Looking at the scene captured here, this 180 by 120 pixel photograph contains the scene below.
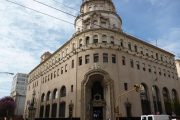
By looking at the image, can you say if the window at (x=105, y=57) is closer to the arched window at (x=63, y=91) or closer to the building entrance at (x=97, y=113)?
the building entrance at (x=97, y=113)

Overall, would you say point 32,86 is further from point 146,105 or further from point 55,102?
point 146,105

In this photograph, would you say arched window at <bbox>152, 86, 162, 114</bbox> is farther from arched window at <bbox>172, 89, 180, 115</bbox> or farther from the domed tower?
the domed tower

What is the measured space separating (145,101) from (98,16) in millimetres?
21550

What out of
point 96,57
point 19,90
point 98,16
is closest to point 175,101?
point 96,57

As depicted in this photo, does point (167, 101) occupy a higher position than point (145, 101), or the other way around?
point (167, 101)

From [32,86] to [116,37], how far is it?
4015 cm

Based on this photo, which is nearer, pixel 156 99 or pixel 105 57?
pixel 105 57

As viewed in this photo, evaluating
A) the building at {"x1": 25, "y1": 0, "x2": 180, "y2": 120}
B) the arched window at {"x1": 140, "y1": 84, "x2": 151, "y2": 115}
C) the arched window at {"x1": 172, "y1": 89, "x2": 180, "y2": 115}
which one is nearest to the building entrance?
the building at {"x1": 25, "y1": 0, "x2": 180, "y2": 120}

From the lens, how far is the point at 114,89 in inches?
1457

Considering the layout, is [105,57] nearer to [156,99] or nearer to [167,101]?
[156,99]

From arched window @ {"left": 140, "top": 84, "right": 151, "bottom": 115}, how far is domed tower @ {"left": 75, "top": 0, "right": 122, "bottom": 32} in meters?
15.1

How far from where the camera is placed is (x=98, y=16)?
43.2 metres

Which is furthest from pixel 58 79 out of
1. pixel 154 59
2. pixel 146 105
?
pixel 154 59

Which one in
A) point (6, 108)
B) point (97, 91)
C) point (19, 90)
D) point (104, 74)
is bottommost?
point (6, 108)
